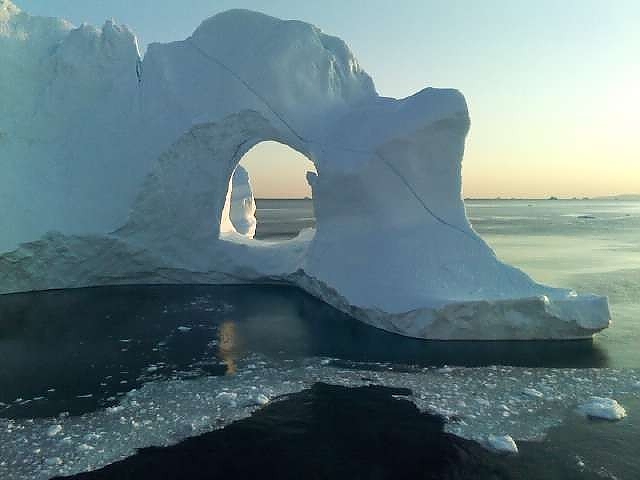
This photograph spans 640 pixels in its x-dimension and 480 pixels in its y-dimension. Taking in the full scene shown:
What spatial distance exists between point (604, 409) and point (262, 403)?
160 inches

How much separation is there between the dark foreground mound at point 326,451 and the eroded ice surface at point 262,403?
0.88 feet

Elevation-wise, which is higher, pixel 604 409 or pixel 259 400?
pixel 604 409

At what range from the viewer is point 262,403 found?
6.56 m

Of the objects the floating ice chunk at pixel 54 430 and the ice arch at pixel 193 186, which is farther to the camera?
the ice arch at pixel 193 186

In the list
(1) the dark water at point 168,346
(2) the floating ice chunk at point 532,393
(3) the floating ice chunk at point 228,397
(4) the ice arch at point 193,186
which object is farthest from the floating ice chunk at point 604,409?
(4) the ice arch at point 193,186

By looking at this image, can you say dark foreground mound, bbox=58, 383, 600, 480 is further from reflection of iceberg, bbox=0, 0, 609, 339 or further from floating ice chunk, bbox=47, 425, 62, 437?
reflection of iceberg, bbox=0, 0, 609, 339

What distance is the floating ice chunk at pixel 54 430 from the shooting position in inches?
226

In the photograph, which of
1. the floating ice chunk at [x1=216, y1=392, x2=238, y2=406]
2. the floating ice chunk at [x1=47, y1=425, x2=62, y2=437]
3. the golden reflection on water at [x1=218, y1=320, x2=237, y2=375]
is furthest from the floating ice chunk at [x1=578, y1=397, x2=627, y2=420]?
the floating ice chunk at [x1=47, y1=425, x2=62, y2=437]

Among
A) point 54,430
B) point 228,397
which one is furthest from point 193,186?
point 54,430

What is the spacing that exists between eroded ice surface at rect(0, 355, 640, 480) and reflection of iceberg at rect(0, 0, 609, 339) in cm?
372

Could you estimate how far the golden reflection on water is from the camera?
8031 millimetres

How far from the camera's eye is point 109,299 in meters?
12.8

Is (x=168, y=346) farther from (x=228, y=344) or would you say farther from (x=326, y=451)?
(x=326, y=451)

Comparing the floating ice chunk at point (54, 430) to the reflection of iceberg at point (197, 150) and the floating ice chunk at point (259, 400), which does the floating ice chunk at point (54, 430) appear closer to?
the floating ice chunk at point (259, 400)
